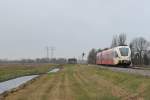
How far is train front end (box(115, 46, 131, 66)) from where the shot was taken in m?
53.0

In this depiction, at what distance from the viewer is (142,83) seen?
861 inches

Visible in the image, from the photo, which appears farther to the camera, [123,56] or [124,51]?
[124,51]

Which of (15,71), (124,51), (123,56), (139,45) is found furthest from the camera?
(139,45)

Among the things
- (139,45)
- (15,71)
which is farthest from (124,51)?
(139,45)

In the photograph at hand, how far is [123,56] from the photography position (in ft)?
174

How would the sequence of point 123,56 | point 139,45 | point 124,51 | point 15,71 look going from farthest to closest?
point 139,45 → point 15,71 → point 124,51 → point 123,56

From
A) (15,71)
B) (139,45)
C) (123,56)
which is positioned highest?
(139,45)

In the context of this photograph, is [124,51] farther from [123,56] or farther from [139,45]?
[139,45]

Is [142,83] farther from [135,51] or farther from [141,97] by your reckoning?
[135,51]

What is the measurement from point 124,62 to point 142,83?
31.6 meters

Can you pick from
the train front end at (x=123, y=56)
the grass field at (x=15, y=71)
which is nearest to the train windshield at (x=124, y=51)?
the train front end at (x=123, y=56)

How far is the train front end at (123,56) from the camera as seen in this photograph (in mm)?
53000

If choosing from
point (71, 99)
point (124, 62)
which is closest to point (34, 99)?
point (71, 99)

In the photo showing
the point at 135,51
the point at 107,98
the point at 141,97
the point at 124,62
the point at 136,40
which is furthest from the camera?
the point at 136,40
